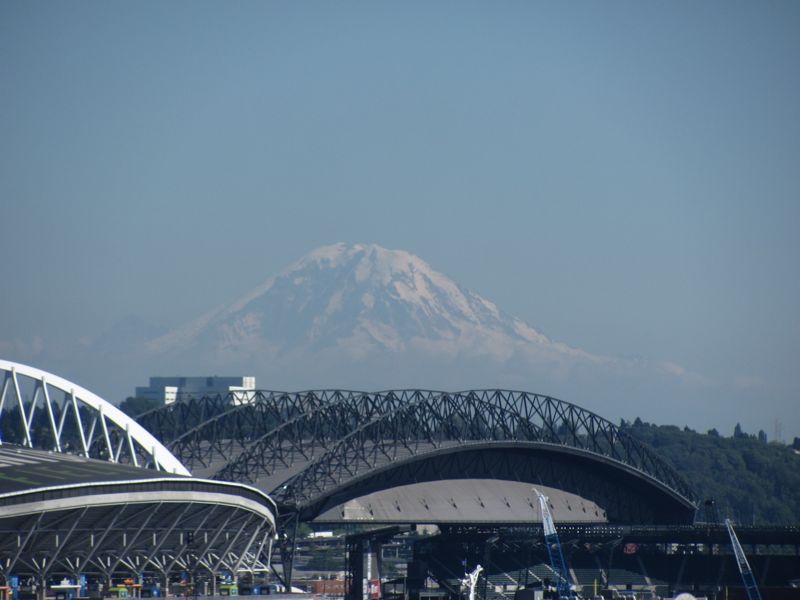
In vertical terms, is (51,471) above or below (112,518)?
above

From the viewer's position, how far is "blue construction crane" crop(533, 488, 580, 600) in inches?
6673

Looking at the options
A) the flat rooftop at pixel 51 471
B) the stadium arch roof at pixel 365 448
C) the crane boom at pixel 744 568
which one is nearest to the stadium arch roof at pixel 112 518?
the flat rooftop at pixel 51 471

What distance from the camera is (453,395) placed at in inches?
7446

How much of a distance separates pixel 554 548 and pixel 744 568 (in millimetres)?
24758

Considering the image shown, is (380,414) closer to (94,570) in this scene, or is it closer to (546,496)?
(546,496)

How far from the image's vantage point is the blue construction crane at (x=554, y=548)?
170 metres

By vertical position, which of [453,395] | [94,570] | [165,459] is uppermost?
[453,395]

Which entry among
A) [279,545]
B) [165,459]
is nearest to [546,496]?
[279,545]

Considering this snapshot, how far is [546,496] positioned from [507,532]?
1189 cm

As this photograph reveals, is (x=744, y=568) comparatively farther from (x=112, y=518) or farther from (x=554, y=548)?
(x=112, y=518)

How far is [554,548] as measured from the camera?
187375 mm

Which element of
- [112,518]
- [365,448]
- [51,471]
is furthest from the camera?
[365,448]

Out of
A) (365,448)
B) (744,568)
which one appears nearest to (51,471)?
(365,448)

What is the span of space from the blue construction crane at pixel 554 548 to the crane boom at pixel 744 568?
20.2 meters
